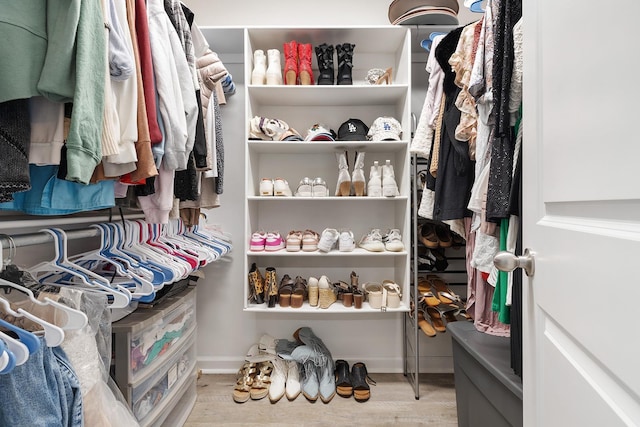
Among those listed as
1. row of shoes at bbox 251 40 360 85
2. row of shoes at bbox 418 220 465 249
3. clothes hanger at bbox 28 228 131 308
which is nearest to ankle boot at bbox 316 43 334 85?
row of shoes at bbox 251 40 360 85

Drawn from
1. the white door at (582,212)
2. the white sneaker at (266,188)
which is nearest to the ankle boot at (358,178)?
the white sneaker at (266,188)

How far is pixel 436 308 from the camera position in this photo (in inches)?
70.7

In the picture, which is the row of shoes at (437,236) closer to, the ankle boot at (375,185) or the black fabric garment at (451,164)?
the ankle boot at (375,185)

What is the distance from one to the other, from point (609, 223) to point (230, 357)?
2.13 meters

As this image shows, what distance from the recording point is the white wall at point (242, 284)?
214cm

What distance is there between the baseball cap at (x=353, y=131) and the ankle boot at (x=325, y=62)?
0.25 metres

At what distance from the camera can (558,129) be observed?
1.86 ft

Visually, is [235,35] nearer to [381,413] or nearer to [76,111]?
[76,111]

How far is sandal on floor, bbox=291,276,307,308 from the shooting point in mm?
1862

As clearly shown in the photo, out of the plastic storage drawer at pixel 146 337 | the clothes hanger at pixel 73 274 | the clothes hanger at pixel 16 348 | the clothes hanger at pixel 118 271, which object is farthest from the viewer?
the plastic storage drawer at pixel 146 337

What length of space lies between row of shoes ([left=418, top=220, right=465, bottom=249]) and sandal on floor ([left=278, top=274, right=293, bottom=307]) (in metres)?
0.78

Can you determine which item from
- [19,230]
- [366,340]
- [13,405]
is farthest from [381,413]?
[19,230]

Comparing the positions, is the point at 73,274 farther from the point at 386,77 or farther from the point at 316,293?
the point at 386,77

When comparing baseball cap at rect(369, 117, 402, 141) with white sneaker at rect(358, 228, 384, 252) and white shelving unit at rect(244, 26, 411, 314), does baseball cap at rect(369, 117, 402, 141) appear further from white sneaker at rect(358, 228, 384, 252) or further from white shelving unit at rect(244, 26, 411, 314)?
white sneaker at rect(358, 228, 384, 252)
